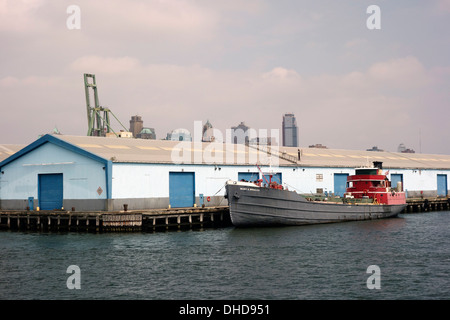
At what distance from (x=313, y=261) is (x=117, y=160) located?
22.7 meters

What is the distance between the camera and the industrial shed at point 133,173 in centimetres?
4609

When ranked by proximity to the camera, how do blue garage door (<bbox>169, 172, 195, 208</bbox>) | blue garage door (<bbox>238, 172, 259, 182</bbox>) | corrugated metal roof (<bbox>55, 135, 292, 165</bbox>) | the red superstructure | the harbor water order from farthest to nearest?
blue garage door (<bbox>238, 172, 259, 182</bbox>)
the red superstructure
blue garage door (<bbox>169, 172, 195, 208</bbox>)
corrugated metal roof (<bbox>55, 135, 292, 165</bbox>)
the harbor water

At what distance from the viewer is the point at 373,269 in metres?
26.9

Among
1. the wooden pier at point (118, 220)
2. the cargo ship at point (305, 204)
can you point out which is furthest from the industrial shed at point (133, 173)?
the cargo ship at point (305, 204)

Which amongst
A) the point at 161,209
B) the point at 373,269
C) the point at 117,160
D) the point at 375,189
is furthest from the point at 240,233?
the point at 375,189

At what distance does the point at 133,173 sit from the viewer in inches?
1838

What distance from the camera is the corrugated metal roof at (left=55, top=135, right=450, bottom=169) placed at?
49188mm

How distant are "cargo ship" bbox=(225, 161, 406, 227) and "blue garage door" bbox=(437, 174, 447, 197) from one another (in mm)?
27553

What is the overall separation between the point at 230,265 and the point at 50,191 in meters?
27.9

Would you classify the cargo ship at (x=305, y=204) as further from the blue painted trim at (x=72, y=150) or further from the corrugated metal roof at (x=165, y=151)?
the blue painted trim at (x=72, y=150)

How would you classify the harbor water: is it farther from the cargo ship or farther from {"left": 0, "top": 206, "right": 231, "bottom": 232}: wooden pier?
the cargo ship

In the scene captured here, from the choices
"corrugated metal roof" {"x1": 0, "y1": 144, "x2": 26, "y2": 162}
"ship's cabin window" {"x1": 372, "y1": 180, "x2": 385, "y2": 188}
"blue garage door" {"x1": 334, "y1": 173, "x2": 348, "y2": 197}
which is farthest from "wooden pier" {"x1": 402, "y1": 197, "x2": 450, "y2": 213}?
"corrugated metal roof" {"x1": 0, "y1": 144, "x2": 26, "y2": 162}

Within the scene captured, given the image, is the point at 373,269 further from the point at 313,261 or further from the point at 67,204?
the point at 67,204

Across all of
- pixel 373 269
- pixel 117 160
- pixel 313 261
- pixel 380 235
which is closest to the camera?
pixel 373 269
